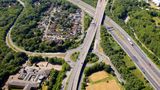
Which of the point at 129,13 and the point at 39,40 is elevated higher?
the point at 129,13

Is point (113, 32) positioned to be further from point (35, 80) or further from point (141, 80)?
point (35, 80)

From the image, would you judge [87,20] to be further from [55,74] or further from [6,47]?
[55,74]

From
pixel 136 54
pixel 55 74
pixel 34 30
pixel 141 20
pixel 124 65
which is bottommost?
pixel 55 74

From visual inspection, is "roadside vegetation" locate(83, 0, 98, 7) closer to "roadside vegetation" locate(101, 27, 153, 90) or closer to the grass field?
"roadside vegetation" locate(101, 27, 153, 90)

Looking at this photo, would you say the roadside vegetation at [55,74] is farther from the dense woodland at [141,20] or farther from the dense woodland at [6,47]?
the dense woodland at [141,20]

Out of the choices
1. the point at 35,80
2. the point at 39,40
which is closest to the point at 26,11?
the point at 39,40

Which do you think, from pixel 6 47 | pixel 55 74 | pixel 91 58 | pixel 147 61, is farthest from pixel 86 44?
pixel 6 47
